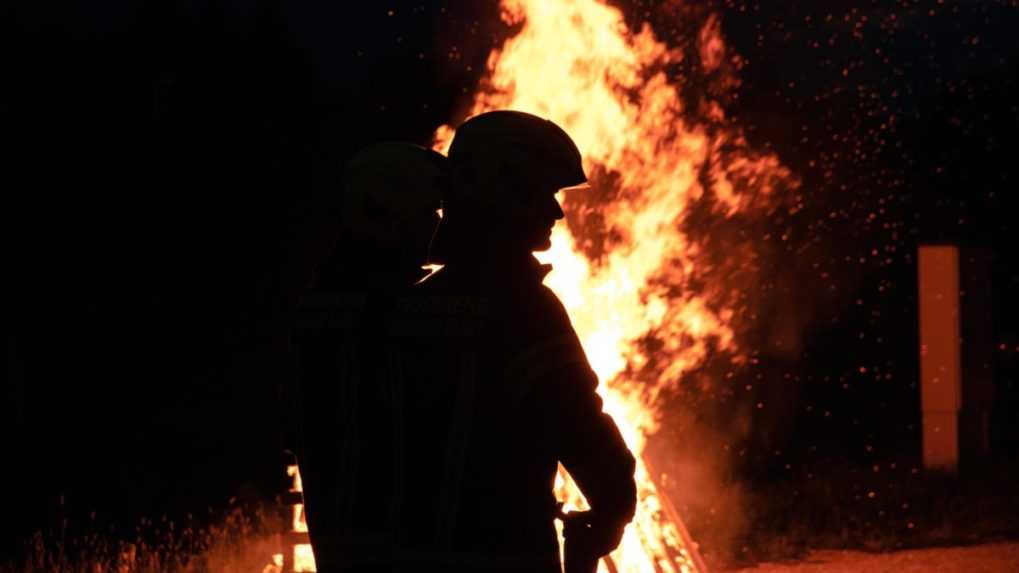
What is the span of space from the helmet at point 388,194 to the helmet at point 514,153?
1.56 feet

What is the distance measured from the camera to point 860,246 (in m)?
16.4

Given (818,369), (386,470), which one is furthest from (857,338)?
(386,470)

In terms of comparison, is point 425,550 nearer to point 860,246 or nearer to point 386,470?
point 386,470

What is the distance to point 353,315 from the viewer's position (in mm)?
3072

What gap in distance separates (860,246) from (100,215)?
27.9 ft

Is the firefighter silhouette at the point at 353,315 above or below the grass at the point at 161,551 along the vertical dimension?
above

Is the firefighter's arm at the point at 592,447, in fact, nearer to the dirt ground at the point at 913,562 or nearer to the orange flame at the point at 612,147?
the orange flame at the point at 612,147

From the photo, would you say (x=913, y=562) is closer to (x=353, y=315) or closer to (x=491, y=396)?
(x=353, y=315)

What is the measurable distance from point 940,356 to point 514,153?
10185mm

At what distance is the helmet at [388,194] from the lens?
131 inches

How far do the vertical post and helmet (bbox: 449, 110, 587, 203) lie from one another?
32.4 feet

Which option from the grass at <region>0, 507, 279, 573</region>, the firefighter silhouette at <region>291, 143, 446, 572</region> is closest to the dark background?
the grass at <region>0, 507, 279, 573</region>

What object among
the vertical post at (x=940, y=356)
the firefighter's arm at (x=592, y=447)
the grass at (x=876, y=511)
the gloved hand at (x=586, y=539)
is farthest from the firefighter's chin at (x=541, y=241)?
the vertical post at (x=940, y=356)

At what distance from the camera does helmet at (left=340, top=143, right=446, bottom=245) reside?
10.9 ft
